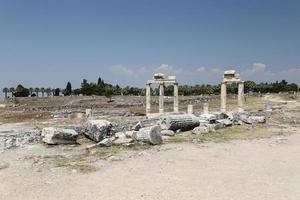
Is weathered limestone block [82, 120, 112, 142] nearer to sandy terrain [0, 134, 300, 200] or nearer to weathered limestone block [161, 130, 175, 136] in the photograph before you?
weathered limestone block [161, 130, 175, 136]

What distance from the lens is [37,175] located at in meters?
12.3

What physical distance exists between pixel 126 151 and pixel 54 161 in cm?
324

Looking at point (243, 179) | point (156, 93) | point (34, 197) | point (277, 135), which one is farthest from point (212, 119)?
point (156, 93)

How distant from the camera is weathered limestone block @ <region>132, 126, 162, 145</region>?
695 inches

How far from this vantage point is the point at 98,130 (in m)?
19.0

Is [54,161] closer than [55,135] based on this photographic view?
Yes

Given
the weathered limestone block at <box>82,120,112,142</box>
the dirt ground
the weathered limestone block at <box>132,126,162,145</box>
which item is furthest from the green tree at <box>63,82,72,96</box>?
the weathered limestone block at <box>132,126,162,145</box>

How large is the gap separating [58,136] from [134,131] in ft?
12.6

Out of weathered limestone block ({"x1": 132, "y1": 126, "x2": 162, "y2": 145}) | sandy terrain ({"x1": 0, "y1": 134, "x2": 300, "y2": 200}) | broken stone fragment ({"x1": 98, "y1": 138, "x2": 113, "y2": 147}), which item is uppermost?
weathered limestone block ({"x1": 132, "y1": 126, "x2": 162, "y2": 145})

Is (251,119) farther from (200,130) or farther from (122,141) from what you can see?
(122,141)

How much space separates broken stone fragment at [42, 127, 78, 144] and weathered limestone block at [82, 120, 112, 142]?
3.46 feet

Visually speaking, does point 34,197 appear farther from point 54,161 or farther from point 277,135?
point 277,135

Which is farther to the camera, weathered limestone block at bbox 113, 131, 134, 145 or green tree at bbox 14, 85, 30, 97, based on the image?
green tree at bbox 14, 85, 30, 97

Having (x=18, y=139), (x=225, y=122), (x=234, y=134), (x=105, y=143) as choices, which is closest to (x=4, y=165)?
(x=18, y=139)
